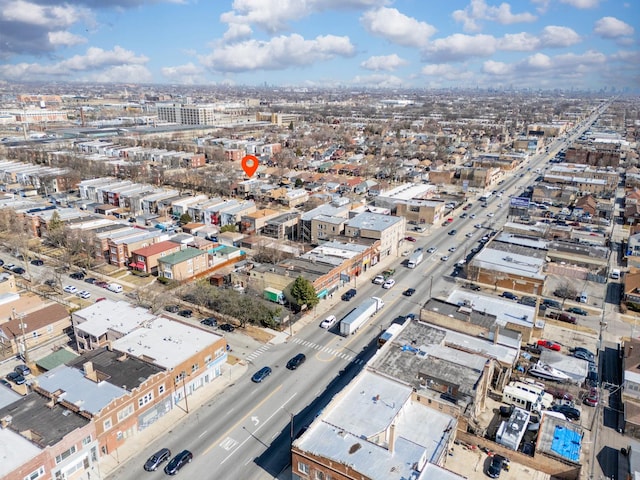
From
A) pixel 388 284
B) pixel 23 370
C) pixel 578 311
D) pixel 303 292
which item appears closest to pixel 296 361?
pixel 303 292

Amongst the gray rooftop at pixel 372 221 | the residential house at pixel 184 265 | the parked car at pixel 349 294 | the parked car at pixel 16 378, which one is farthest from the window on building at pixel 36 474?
the gray rooftop at pixel 372 221

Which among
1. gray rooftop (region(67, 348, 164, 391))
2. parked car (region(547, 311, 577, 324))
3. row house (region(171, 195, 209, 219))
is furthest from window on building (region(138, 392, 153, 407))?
row house (region(171, 195, 209, 219))

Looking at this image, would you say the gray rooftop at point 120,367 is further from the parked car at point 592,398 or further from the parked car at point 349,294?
the parked car at point 592,398

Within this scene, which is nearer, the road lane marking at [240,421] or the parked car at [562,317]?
the road lane marking at [240,421]

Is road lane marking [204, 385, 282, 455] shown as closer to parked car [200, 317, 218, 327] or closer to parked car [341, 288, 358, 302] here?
parked car [200, 317, 218, 327]

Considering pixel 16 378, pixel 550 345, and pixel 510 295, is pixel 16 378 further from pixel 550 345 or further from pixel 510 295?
pixel 510 295
